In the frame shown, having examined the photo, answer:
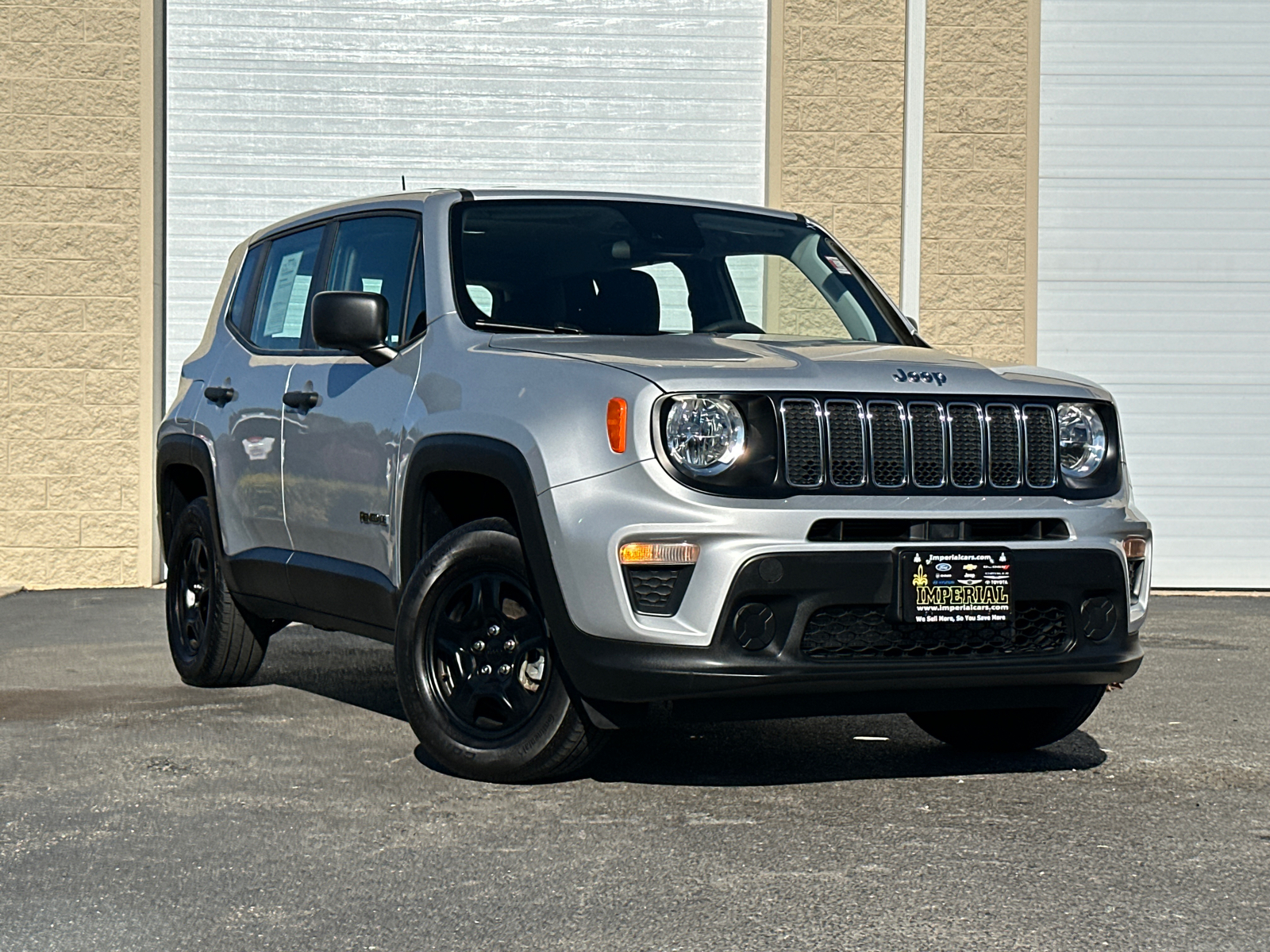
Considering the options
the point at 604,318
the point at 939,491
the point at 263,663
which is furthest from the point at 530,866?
the point at 263,663

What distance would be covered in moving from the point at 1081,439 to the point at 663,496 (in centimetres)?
141

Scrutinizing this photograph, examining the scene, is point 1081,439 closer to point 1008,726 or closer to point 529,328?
point 1008,726

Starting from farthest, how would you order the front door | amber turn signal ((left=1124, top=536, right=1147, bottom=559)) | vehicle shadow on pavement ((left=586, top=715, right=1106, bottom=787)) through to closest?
the front door < vehicle shadow on pavement ((left=586, top=715, right=1106, bottom=787)) < amber turn signal ((left=1124, top=536, right=1147, bottom=559))

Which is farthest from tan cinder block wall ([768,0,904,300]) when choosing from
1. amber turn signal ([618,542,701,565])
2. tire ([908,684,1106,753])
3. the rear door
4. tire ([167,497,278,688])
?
amber turn signal ([618,542,701,565])

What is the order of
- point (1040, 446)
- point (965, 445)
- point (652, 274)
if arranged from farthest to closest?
1. point (652, 274)
2. point (1040, 446)
3. point (965, 445)

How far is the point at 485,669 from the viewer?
210 inches

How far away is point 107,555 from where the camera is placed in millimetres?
13016

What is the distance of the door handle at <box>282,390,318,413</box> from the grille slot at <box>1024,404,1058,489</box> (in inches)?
98.0

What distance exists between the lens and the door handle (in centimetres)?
629

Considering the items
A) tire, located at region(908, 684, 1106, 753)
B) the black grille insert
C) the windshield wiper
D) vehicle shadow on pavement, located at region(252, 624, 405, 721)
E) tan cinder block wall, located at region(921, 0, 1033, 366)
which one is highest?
tan cinder block wall, located at region(921, 0, 1033, 366)

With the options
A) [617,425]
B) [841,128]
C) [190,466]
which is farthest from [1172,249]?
[617,425]

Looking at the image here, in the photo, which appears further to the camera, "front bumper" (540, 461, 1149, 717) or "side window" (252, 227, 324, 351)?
"side window" (252, 227, 324, 351)

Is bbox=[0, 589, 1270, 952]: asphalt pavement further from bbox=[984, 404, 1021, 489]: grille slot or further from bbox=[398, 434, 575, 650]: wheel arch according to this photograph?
bbox=[984, 404, 1021, 489]: grille slot

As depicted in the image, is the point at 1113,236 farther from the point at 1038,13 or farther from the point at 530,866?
the point at 530,866
